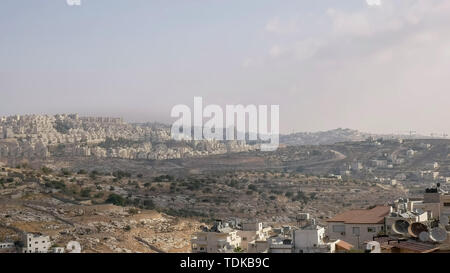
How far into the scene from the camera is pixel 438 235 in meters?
11.7

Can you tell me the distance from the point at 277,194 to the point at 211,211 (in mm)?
8738

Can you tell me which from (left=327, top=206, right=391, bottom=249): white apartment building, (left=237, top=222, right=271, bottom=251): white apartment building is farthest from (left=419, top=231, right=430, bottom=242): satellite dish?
(left=237, top=222, right=271, bottom=251): white apartment building

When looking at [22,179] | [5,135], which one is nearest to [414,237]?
[22,179]

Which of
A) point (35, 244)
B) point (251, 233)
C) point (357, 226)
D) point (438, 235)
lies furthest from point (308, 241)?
point (35, 244)

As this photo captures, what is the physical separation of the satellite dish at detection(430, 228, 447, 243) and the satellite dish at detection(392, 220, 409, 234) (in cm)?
266

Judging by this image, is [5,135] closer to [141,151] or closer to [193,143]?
[141,151]

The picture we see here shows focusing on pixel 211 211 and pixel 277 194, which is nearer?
pixel 211 211

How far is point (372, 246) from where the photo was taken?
11141 millimetres

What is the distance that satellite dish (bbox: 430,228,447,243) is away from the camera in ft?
37.9

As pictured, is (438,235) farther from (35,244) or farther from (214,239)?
(35,244)

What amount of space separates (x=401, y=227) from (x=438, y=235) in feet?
10.3
